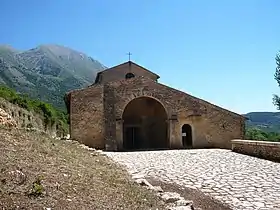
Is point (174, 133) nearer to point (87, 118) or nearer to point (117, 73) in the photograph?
point (87, 118)

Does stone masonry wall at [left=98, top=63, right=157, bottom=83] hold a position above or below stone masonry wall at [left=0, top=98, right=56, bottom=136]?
above

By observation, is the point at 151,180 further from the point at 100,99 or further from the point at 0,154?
the point at 100,99

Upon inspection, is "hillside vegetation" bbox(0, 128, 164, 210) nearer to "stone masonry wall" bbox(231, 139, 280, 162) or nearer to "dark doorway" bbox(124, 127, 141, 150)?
"stone masonry wall" bbox(231, 139, 280, 162)

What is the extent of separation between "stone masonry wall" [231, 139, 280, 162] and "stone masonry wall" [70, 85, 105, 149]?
9.85m

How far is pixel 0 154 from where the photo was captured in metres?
6.40

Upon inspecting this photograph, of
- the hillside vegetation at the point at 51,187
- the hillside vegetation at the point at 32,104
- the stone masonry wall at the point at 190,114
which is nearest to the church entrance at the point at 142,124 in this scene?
the stone masonry wall at the point at 190,114

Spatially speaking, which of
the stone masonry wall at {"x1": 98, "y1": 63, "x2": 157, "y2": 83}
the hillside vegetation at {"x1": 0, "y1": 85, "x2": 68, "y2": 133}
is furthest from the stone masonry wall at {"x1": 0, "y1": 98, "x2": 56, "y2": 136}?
the stone masonry wall at {"x1": 98, "y1": 63, "x2": 157, "y2": 83}

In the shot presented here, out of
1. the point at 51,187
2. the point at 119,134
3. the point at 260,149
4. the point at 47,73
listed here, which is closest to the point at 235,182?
the point at 51,187

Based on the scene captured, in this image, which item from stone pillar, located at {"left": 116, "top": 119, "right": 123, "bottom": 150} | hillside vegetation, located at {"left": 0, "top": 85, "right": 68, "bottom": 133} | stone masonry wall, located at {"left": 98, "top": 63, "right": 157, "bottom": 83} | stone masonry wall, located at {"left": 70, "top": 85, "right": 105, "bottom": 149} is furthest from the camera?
stone masonry wall, located at {"left": 98, "top": 63, "right": 157, "bottom": 83}

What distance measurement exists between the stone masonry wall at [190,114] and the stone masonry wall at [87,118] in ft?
6.90

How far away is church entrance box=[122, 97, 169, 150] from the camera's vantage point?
107 feet

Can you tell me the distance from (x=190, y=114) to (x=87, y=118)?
8199 millimetres

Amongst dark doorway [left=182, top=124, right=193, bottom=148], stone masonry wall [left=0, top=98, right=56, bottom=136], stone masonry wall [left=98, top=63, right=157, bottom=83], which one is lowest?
dark doorway [left=182, top=124, right=193, bottom=148]

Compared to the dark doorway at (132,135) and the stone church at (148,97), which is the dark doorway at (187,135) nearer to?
the stone church at (148,97)
